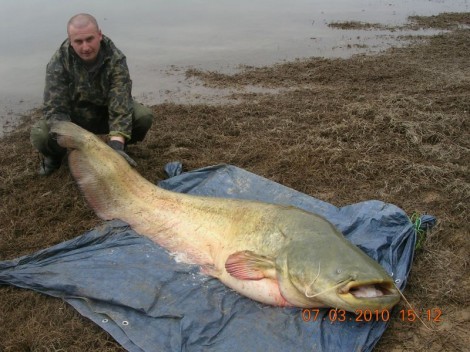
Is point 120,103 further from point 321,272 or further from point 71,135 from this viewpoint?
point 321,272

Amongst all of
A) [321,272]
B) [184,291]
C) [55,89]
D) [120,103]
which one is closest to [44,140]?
[55,89]

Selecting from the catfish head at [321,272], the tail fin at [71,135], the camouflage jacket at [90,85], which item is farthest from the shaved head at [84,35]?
the catfish head at [321,272]

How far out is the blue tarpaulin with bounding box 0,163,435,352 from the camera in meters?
2.50

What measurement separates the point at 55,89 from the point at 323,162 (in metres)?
2.57

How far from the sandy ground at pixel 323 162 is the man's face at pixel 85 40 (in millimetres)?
1088

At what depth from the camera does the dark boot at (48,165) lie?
4348mm

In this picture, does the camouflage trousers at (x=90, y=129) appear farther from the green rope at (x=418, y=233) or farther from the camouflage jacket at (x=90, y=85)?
the green rope at (x=418, y=233)

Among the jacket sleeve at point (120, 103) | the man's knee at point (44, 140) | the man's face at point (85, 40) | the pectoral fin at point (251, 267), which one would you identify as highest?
the man's face at point (85, 40)

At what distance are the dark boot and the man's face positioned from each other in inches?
38.9

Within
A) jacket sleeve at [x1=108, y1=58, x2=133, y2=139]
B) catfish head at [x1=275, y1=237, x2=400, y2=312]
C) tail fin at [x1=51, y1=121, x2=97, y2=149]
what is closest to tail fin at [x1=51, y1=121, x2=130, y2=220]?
tail fin at [x1=51, y1=121, x2=97, y2=149]

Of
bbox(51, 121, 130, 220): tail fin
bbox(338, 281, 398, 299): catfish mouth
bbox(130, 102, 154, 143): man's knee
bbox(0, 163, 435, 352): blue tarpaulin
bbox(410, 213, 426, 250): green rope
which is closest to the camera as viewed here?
bbox(338, 281, 398, 299): catfish mouth

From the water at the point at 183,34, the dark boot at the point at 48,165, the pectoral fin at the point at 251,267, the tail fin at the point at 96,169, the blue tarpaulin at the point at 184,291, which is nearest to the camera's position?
the blue tarpaulin at the point at 184,291

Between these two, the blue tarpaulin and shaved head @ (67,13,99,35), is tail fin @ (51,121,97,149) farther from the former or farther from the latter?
shaved head @ (67,13,99,35)

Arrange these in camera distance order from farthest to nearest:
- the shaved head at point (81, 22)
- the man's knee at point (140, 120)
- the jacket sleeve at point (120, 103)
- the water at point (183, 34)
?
1. the water at point (183, 34)
2. the man's knee at point (140, 120)
3. the jacket sleeve at point (120, 103)
4. the shaved head at point (81, 22)
